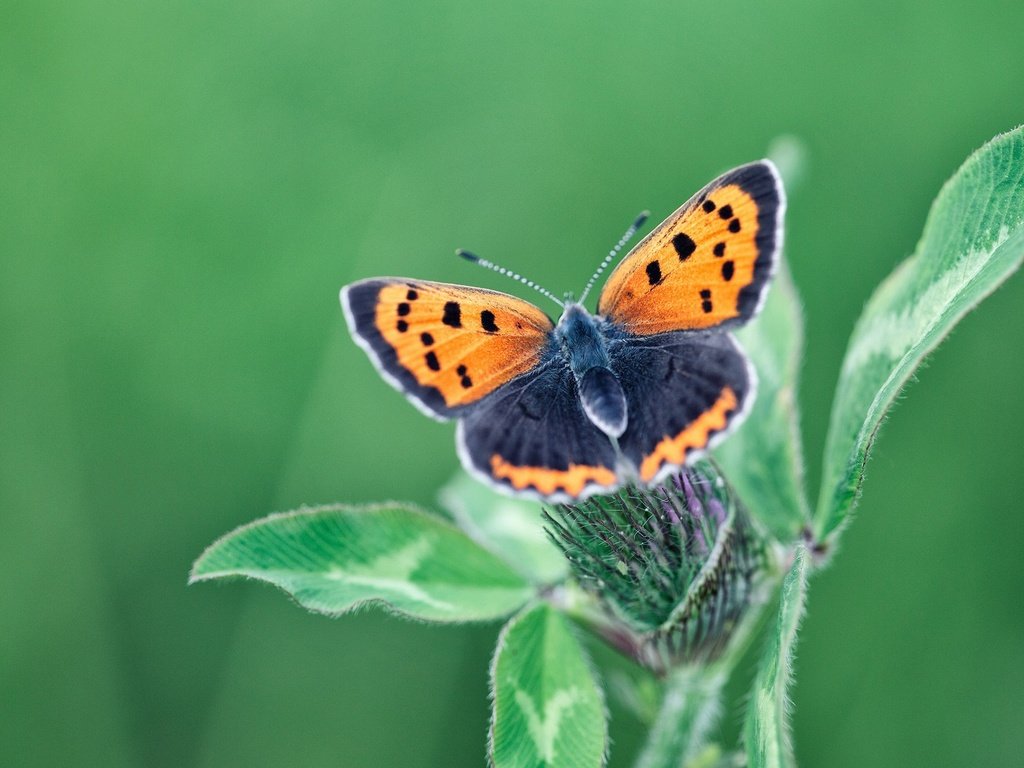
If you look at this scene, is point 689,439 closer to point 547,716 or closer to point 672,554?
point 672,554

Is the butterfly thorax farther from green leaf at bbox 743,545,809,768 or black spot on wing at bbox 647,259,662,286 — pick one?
green leaf at bbox 743,545,809,768

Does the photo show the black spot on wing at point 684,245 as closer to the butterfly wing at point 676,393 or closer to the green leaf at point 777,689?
the butterfly wing at point 676,393

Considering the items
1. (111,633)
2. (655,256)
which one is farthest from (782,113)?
(111,633)

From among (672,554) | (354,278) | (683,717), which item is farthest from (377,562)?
(354,278)

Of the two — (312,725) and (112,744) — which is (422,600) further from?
(112,744)

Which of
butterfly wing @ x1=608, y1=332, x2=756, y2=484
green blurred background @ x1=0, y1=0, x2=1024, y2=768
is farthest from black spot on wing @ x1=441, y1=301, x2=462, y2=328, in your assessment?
green blurred background @ x1=0, y1=0, x2=1024, y2=768

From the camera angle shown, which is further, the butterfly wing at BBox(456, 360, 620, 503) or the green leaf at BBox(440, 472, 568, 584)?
the green leaf at BBox(440, 472, 568, 584)
